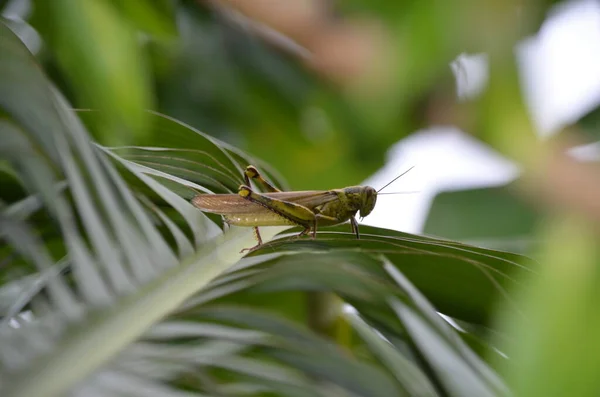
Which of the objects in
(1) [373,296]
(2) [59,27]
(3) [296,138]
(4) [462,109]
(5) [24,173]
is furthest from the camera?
(3) [296,138]

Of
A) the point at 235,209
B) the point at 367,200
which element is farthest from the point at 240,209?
the point at 367,200

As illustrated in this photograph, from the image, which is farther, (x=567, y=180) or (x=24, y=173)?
(x=24, y=173)

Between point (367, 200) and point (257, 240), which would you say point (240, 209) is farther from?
point (367, 200)

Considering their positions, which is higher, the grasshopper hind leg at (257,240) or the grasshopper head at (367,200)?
the grasshopper head at (367,200)

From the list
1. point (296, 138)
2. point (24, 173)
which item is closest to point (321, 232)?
point (24, 173)

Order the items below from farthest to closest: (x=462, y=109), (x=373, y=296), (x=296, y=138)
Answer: (x=296, y=138), (x=373, y=296), (x=462, y=109)

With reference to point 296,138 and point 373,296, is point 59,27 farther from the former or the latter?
point 296,138
